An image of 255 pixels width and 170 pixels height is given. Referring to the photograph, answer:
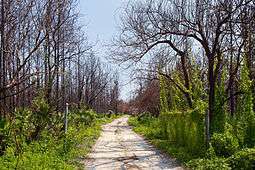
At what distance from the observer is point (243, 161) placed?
11234 millimetres

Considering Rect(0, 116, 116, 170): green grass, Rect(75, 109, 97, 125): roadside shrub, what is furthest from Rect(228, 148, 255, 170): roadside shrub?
Rect(75, 109, 97, 125): roadside shrub

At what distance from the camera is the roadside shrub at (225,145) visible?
13.5 meters

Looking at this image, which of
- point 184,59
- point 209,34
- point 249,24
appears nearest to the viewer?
point 249,24

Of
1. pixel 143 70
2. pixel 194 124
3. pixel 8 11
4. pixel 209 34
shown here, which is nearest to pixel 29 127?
pixel 194 124

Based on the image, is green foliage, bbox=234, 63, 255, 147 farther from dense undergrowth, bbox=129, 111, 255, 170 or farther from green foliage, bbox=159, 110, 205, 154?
green foliage, bbox=159, 110, 205, 154

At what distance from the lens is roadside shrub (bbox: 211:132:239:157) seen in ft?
44.4

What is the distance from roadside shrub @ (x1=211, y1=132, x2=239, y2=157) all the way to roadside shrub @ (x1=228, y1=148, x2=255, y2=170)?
187 cm

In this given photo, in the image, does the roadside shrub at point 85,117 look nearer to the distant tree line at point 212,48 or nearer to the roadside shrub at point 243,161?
the distant tree line at point 212,48

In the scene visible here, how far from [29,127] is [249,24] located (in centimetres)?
918

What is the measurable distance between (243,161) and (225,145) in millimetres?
2401

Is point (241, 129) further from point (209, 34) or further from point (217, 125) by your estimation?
point (209, 34)

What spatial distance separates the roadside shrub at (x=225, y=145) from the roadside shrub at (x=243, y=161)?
6.14 ft

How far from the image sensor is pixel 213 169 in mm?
11203

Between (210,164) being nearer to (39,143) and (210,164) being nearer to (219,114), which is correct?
(219,114)
